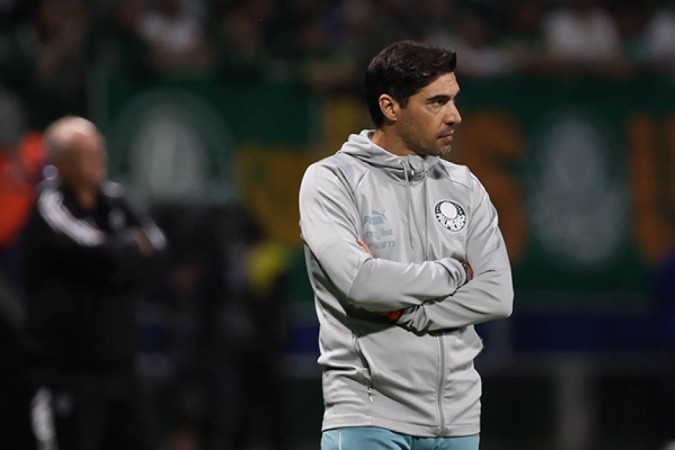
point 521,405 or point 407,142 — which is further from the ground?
point 407,142

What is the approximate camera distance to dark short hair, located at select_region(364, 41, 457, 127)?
4.29 m

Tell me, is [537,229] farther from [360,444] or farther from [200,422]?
[360,444]

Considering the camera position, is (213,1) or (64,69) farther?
(213,1)

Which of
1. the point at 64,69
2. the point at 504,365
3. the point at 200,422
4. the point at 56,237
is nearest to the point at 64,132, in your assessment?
the point at 56,237

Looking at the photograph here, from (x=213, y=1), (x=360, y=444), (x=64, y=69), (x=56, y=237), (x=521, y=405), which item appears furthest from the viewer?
(x=521, y=405)

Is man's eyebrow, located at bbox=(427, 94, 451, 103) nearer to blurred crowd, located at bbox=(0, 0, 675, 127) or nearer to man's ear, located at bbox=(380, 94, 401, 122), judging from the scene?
man's ear, located at bbox=(380, 94, 401, 122)

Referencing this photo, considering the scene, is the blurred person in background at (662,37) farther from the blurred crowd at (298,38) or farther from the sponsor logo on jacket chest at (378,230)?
the sponsor logo on jacket chest at (378,230)

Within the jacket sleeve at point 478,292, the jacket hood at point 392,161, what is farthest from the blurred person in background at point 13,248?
the jacket sleeve at point 478,292

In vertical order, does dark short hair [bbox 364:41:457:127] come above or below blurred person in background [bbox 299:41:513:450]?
above

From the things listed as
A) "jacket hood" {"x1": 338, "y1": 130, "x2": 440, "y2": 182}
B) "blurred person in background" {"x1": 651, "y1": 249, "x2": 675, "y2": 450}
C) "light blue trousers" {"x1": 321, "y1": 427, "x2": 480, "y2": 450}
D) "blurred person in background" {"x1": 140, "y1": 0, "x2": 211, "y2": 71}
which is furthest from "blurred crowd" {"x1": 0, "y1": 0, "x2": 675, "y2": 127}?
"light blue trousers" {"x1": 321, "y1": 427, "x2": 480, "y2": 450}

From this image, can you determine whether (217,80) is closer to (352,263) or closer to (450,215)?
(450,215)

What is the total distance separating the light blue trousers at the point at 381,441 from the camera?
4184 millimetres

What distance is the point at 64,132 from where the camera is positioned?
6.88 m

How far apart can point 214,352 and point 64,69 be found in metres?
2.07
